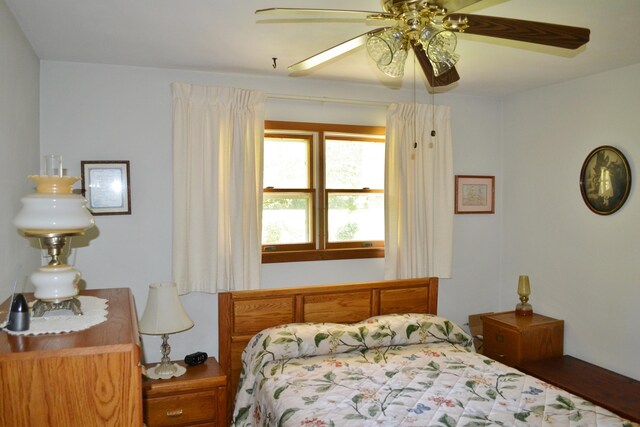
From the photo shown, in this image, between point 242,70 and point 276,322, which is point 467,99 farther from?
point 276,322

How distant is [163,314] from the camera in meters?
2.78

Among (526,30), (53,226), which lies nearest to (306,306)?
(53,226)

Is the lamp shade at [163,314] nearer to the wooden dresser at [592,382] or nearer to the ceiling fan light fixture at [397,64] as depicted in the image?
the ceiling fan light fixture at [397,64]

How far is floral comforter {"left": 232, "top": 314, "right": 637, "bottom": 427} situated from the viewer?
2.18 meters

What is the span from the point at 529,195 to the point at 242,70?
98.9 inches

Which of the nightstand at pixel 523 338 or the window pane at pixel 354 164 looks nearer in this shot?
the nightstand at pixel 523 338

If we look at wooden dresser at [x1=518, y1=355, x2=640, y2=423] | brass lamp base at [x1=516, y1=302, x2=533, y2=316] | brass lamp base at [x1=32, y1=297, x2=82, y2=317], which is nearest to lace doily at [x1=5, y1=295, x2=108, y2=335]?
brass lamp base at [x1=32, y1=297, x2=82, y2=317]

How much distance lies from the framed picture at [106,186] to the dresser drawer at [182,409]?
3.96 ft

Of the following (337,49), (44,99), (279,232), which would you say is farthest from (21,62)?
(279,232)

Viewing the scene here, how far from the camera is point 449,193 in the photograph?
12.3 feet

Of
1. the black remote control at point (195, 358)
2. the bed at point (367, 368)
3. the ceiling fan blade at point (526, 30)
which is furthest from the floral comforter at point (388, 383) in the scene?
the ceiling fan blade at point (526, 30)

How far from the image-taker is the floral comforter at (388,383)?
2178 millimetres

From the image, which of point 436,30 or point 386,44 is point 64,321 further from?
point 436,30

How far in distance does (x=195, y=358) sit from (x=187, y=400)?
0.30 m
